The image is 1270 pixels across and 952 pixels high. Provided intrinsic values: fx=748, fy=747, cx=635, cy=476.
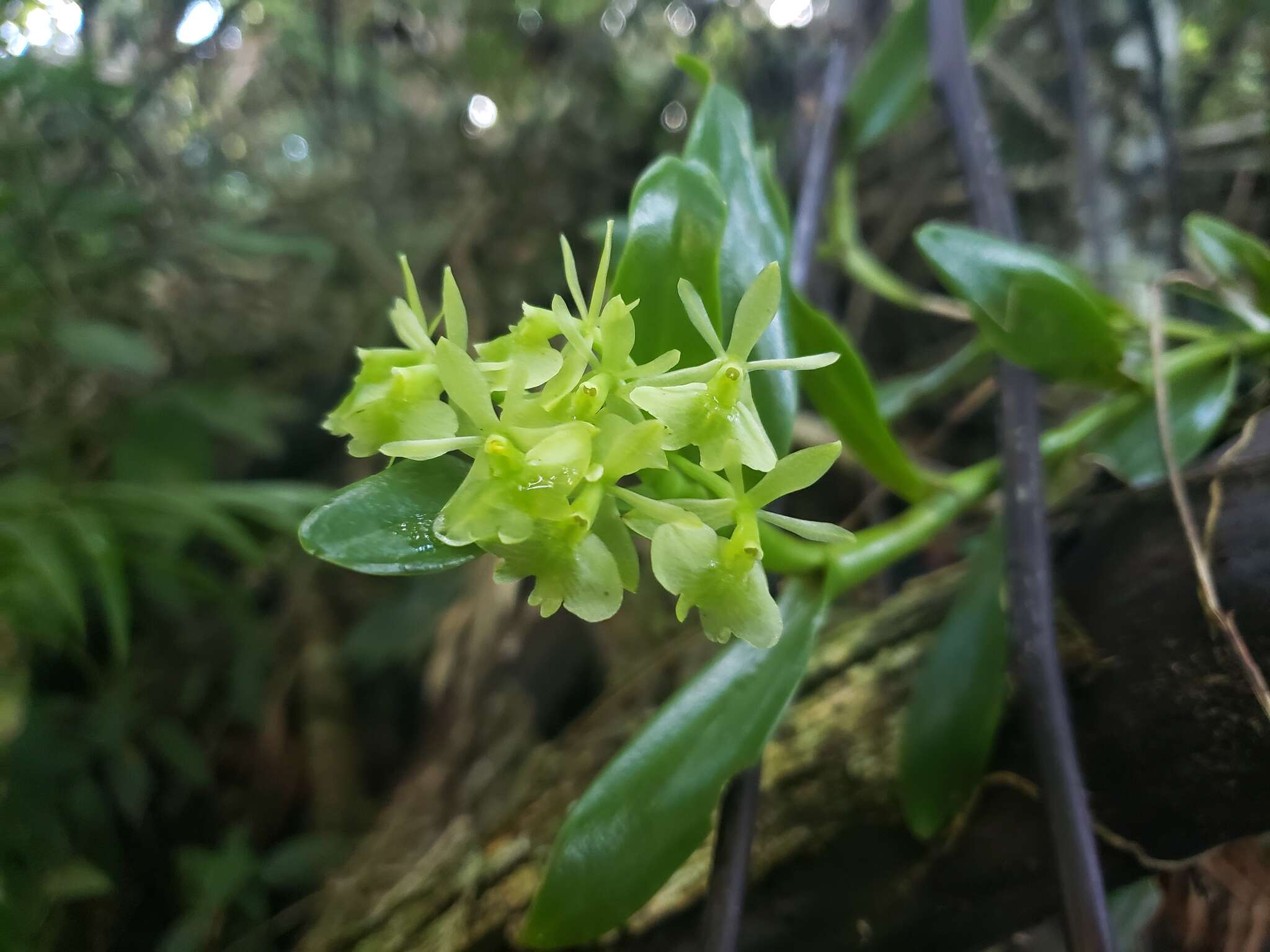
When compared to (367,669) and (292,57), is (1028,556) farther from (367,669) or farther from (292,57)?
(292,57)

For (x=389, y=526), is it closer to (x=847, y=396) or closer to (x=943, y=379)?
(x=847, y=396)

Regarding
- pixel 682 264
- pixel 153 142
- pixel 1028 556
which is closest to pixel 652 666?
pixel 1028 556

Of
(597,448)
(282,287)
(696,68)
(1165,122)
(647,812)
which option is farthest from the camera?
(282,287)

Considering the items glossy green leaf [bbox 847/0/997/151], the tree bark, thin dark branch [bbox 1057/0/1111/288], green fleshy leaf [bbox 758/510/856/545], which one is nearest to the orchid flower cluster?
green fleshy leaf [bbox 758/510/856/545]

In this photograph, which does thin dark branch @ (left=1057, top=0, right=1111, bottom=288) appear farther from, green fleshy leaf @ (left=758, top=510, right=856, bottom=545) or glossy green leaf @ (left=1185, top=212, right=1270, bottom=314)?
green fleshy leaf @ (left=758, top=510, right=856, bottom=545)

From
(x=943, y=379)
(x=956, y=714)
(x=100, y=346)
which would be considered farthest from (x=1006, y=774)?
(x=100, y=346)

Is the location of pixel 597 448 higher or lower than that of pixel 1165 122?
lower

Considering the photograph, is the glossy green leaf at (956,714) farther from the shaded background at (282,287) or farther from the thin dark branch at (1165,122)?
the thin dark branch at (1165,122)
